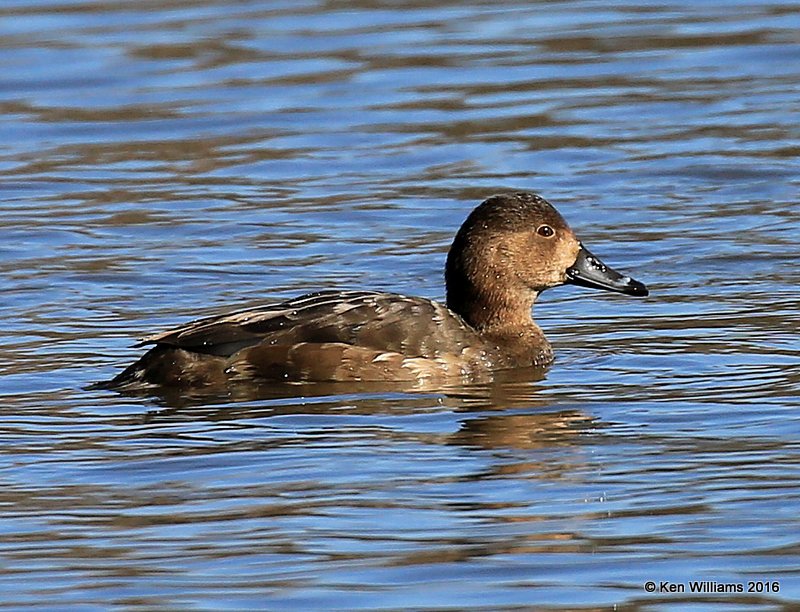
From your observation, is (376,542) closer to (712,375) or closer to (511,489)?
(511,489)

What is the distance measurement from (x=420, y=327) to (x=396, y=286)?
2.28 meters

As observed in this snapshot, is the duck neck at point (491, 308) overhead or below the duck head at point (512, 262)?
below

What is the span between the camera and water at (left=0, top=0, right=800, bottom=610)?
7.26 meters

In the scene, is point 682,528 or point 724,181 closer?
point 682,528

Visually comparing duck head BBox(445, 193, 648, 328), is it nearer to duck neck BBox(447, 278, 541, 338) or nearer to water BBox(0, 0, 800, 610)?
duck neck BBox(447, 278, 541, 338)

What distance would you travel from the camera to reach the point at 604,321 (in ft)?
37.7

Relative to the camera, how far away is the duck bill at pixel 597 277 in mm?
10977

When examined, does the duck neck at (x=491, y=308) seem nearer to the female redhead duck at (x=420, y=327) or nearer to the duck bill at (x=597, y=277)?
the female redhead duck at (x=420, y=327)

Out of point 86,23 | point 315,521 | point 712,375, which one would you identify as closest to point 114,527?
point 315,521

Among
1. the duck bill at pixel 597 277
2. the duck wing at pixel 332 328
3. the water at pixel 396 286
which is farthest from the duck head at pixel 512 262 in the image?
the duck wing at pixel 332 328

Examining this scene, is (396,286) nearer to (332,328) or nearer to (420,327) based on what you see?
(420,327)

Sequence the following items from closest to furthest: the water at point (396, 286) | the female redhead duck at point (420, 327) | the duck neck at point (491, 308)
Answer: the water at point (396, 286) → the female redhead duck at point (420, 327) → the duck neck at point (491, 308)

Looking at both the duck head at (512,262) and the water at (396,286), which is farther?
the duck head at (512,262)

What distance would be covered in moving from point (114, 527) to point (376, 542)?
93 cm
